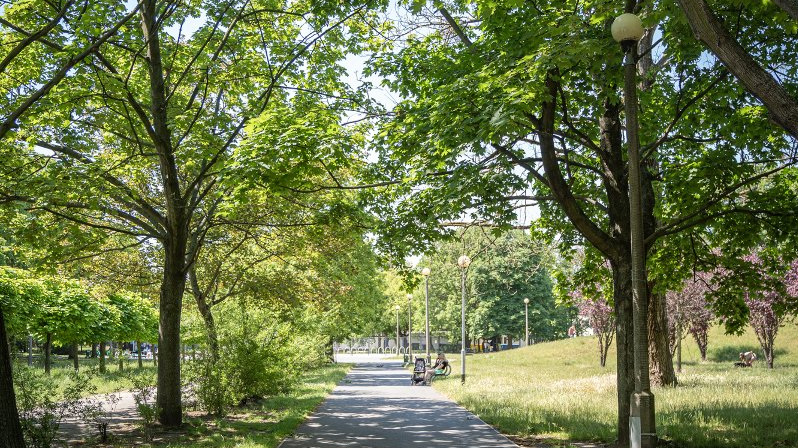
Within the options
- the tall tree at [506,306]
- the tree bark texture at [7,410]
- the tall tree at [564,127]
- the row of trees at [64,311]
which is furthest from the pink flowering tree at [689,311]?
the tall tree at [506,306]

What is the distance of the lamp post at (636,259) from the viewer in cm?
791

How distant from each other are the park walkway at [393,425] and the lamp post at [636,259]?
11.9 feet

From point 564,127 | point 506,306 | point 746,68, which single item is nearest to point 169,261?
point 564,127

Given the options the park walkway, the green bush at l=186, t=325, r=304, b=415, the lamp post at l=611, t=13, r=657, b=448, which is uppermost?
the lamp post at l=611, t=13, r=657, b=448

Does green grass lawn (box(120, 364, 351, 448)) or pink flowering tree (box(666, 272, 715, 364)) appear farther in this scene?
pink flowering tree (box(666, 272, 715, 364))

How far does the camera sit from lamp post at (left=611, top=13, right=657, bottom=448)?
25.9ft

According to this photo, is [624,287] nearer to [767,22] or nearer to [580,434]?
[580,434]

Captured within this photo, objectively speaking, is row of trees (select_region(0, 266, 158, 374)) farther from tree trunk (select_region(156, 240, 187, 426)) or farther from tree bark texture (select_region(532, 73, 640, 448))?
tree bark texture (select_region(532, 73, 640, 448))

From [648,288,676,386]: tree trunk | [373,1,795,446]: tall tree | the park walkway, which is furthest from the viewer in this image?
[648,288,676,386]: tree trunk

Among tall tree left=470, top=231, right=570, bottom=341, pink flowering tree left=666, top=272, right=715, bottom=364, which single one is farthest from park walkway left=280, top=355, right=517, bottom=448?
tall tree left=470, top=231, right=570, bottom=341

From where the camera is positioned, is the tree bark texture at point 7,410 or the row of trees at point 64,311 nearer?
the tree bark texture at point 7,410

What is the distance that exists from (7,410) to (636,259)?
7.68 meters

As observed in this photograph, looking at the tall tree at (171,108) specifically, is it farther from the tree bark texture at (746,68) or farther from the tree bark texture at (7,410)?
the tree bark texture at (746,68)

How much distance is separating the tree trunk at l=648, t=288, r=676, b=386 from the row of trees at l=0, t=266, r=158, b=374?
1627 centimetres
